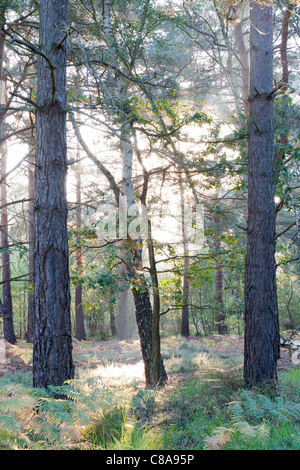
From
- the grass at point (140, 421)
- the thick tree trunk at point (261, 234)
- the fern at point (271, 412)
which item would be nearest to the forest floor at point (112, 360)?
the thick tree trunk at point (261, 234)

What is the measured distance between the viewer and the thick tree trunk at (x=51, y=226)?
451 centimetres

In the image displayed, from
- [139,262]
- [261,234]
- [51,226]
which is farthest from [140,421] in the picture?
[139,262]

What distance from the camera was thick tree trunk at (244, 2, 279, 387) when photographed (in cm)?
576

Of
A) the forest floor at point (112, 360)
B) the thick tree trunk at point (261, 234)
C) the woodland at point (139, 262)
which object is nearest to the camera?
the woodland at point (139, 262)

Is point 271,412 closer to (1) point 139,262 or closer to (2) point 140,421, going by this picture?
(2) point 140,421

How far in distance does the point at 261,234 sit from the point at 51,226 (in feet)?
11.6

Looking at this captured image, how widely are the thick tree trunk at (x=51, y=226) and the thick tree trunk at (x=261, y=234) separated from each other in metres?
3.09

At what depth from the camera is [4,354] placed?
1127cm

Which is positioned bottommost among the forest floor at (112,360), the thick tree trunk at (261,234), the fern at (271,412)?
the forest floor at (112,360)

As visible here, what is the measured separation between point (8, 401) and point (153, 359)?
15.4 feet

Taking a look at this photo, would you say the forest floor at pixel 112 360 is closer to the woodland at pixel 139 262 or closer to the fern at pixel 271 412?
the woodland at pixel 139 262

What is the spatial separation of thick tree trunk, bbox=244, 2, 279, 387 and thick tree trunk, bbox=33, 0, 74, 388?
309cm

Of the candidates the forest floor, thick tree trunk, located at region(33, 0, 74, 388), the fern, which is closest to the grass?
the fern
